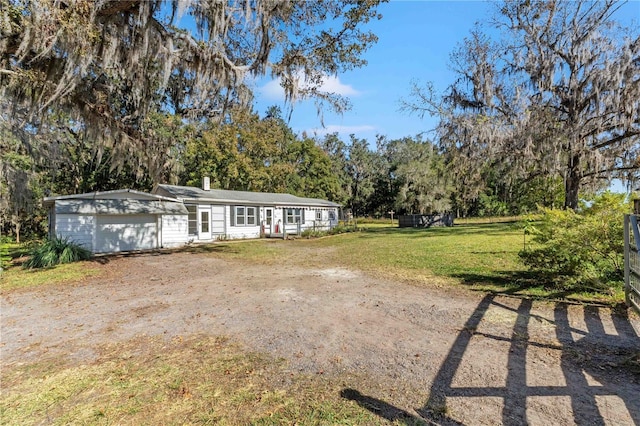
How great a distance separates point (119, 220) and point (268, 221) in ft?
29.8

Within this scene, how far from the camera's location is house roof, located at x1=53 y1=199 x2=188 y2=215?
12117mm

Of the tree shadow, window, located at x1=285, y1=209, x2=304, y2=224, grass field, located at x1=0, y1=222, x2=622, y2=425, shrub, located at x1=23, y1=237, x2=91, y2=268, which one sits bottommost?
grass field, located at x1=0, y1=222, x2=622, y2=425

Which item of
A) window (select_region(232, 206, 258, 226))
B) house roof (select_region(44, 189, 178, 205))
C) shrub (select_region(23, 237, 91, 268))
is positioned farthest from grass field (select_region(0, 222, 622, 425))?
window (select_region(232, 206, 258, 226))

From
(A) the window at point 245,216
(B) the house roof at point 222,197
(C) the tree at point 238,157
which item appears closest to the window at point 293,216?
(B) the house roof at point 222,197

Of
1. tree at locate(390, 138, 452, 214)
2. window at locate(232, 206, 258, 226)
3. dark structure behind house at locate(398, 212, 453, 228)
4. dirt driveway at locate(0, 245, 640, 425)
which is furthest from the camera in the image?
tree at locate(390, 138, 452, 214)

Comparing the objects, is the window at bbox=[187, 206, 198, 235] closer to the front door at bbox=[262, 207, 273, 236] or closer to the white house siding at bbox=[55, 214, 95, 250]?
the front door at bbox=[262, 207, 273, 236]

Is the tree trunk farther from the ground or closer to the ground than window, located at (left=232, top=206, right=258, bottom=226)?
farther from the ground

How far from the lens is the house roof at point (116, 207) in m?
12.1

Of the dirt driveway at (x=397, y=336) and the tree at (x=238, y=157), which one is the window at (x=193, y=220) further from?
the dirt driveway at (x=397, y=336)

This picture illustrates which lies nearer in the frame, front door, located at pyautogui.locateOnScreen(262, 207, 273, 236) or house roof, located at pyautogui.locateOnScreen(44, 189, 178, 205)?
house roof, located at pyautogui.locateOnScreen(44, 189, 178, 205)

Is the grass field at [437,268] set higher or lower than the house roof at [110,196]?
lower

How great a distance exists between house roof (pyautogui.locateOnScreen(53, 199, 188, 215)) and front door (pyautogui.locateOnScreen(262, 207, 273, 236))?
6.08 m

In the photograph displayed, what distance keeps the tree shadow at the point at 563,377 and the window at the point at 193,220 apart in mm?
15219

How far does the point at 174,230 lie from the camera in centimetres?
1528
